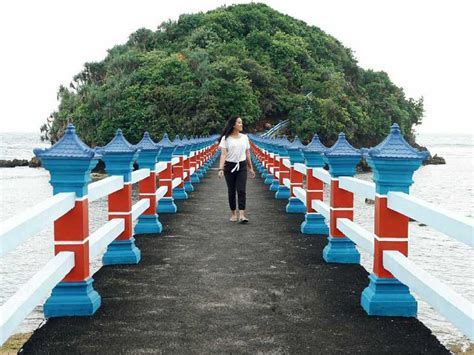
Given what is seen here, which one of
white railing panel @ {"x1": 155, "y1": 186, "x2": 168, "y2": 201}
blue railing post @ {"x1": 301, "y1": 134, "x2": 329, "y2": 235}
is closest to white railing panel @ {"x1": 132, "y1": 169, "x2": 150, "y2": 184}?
white railing panel @ {"x1": 155, "y1": 186, "x2": 168, "y2": 201}

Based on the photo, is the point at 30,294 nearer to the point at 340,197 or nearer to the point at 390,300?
the point at 390,300

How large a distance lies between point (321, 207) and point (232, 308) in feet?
11.0

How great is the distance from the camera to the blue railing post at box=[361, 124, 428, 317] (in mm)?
5328

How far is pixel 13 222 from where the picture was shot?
3.99 metres

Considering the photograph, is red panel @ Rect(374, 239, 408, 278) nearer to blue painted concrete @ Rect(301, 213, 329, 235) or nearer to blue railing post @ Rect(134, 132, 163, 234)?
blue painted concrete @ Rect(301, 213, 329, 235)

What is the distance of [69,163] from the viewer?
17.0 ft

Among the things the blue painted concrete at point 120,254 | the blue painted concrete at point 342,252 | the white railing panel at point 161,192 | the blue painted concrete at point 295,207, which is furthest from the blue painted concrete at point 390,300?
the blue painted concrete at point 295,207

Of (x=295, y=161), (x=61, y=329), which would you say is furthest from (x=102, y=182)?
(x=295, y=161)

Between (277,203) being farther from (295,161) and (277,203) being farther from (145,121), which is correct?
(145,121)

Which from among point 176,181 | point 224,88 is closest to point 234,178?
point 176,181

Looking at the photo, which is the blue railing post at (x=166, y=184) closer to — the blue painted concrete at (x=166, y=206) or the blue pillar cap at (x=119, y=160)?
the blue painted concrete at (x=166, y=206)

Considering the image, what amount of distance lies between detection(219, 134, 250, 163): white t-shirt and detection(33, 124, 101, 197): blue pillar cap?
541 cm

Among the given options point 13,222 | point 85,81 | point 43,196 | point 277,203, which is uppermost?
point 85,81

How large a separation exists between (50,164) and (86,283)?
3.33ft
